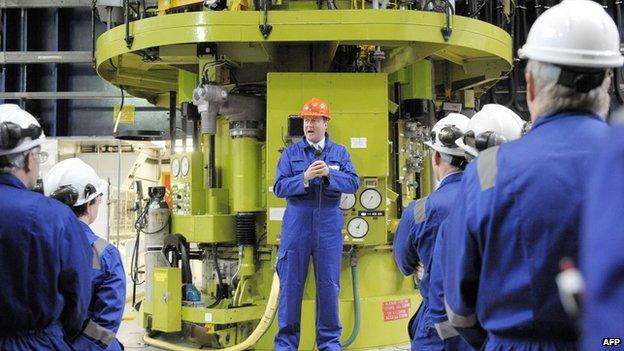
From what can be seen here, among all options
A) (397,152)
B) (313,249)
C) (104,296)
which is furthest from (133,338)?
(104,296)

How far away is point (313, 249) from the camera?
4.26 metres

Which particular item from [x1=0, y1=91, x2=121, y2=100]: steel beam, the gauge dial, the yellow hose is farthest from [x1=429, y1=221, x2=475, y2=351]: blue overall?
[x1=0, y1=91, x2=121, y2=100]: steel beam

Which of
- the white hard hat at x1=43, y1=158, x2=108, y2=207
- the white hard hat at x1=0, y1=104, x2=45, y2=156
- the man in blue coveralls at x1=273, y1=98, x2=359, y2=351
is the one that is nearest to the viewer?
the white hard hat at x1=0, y1=104, x2=45, y2=156

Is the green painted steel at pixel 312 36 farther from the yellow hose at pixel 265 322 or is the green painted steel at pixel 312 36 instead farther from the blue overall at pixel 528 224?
the blue overall at pixel 528 224

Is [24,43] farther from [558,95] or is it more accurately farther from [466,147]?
[558,95]

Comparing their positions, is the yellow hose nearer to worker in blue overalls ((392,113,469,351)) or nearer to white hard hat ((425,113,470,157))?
worker in blue overalls ((392,113,469,351))

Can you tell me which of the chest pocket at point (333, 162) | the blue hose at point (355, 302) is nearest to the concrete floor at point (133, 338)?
the blue hose at point (355, 302)

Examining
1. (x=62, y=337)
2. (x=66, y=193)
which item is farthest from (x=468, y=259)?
(x=66, y=193)

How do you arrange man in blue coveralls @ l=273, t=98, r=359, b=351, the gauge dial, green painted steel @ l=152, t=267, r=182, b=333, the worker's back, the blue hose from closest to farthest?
1. the worker's back
2. man in blue coveralls @ l=273, t=98, r=359, b=351
3. the blue hose
4. green painted steel @ l=152, t=267, r=182, b=333
5. the gauge dial

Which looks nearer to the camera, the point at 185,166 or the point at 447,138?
the point at 447,138

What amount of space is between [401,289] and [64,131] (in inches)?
202

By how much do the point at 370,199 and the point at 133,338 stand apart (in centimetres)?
245

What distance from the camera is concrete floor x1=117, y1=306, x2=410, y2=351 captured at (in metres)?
5.03

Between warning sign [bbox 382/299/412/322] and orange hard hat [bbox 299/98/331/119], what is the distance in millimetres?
1677
